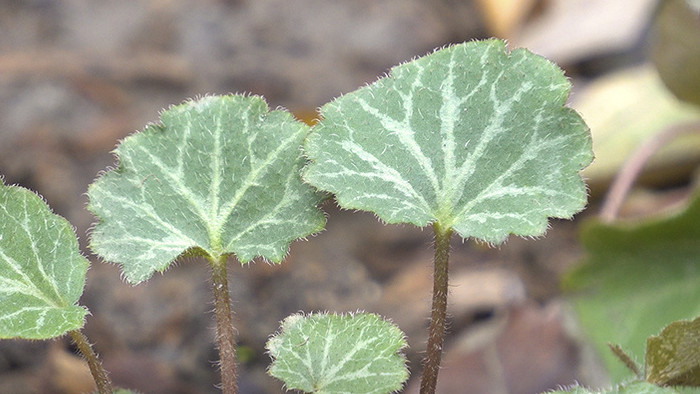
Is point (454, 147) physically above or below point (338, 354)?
above

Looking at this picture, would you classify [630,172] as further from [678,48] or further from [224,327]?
[224,327]

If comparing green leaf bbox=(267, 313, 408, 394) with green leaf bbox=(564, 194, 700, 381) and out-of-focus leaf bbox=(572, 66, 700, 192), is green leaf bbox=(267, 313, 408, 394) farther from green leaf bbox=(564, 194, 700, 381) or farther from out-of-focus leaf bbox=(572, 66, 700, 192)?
out-of-focus leaf bbox=(572, 66, 700, 192)

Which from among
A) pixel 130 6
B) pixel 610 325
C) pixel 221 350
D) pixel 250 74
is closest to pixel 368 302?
pixel 610 325

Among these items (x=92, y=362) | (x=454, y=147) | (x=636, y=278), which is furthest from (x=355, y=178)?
(x=636, y=278)

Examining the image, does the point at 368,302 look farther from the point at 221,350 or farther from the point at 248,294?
the point at 221,350

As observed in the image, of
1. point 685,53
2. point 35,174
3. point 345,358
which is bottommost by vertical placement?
point 345,358

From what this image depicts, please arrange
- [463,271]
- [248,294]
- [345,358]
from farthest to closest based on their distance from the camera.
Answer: [463,271] < [248,294] < [345,358]

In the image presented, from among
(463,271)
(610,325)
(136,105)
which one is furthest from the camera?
(136,105)

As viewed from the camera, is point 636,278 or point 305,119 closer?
point 636,278
